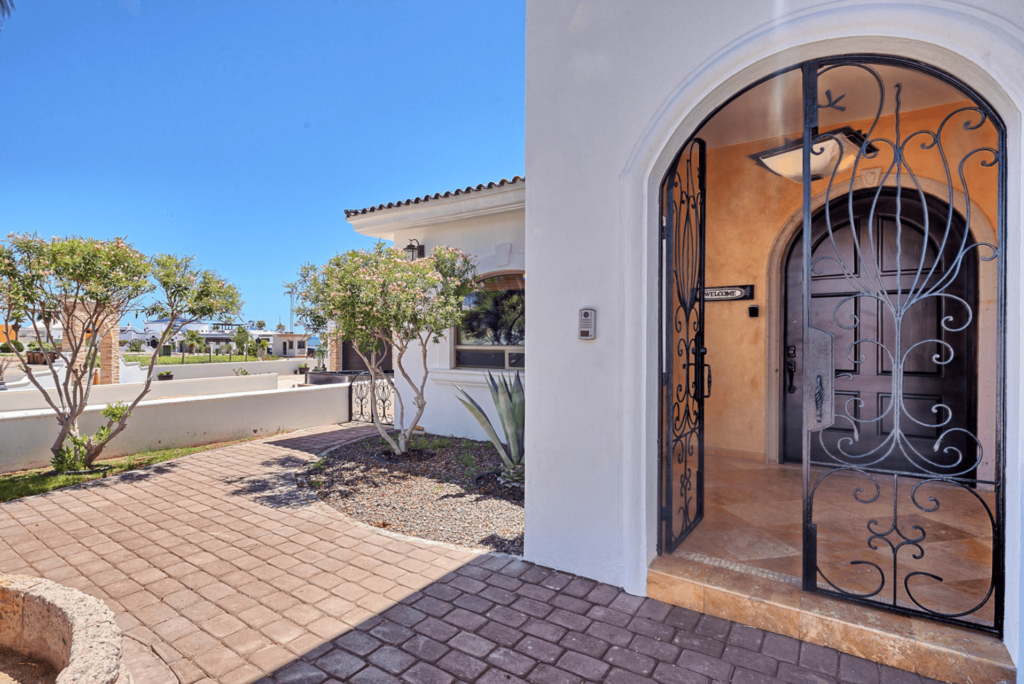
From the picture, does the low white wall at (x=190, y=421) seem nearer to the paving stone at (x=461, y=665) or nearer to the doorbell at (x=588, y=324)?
the paving stone at (x=461, y=665)

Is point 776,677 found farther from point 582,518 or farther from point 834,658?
point 582,518

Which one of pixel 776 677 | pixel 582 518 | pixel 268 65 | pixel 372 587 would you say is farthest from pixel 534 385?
pixel 268 65

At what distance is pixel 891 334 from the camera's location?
185 inches

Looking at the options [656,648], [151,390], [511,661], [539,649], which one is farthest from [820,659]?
[151,390]

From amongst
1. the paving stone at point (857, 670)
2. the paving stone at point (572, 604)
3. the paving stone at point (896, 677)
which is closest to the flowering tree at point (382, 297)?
the paving stone at point (572, 604)

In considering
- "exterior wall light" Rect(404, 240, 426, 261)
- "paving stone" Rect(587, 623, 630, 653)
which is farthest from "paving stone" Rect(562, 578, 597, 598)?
"exterior wall light" Rect(404, 240, 426, 261)

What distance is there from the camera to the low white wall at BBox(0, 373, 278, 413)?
7.61m

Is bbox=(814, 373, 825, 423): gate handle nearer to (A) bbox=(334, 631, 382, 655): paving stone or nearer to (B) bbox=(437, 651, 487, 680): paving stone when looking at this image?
(B) bbox=(437, 651, 487, 680): paving stone

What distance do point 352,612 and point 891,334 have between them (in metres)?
5.16

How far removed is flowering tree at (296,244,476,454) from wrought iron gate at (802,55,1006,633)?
3.95 m

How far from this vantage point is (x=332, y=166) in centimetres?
2845

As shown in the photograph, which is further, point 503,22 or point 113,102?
point 113,102

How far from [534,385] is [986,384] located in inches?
156

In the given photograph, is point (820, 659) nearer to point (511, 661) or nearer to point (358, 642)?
point (511, 661)
